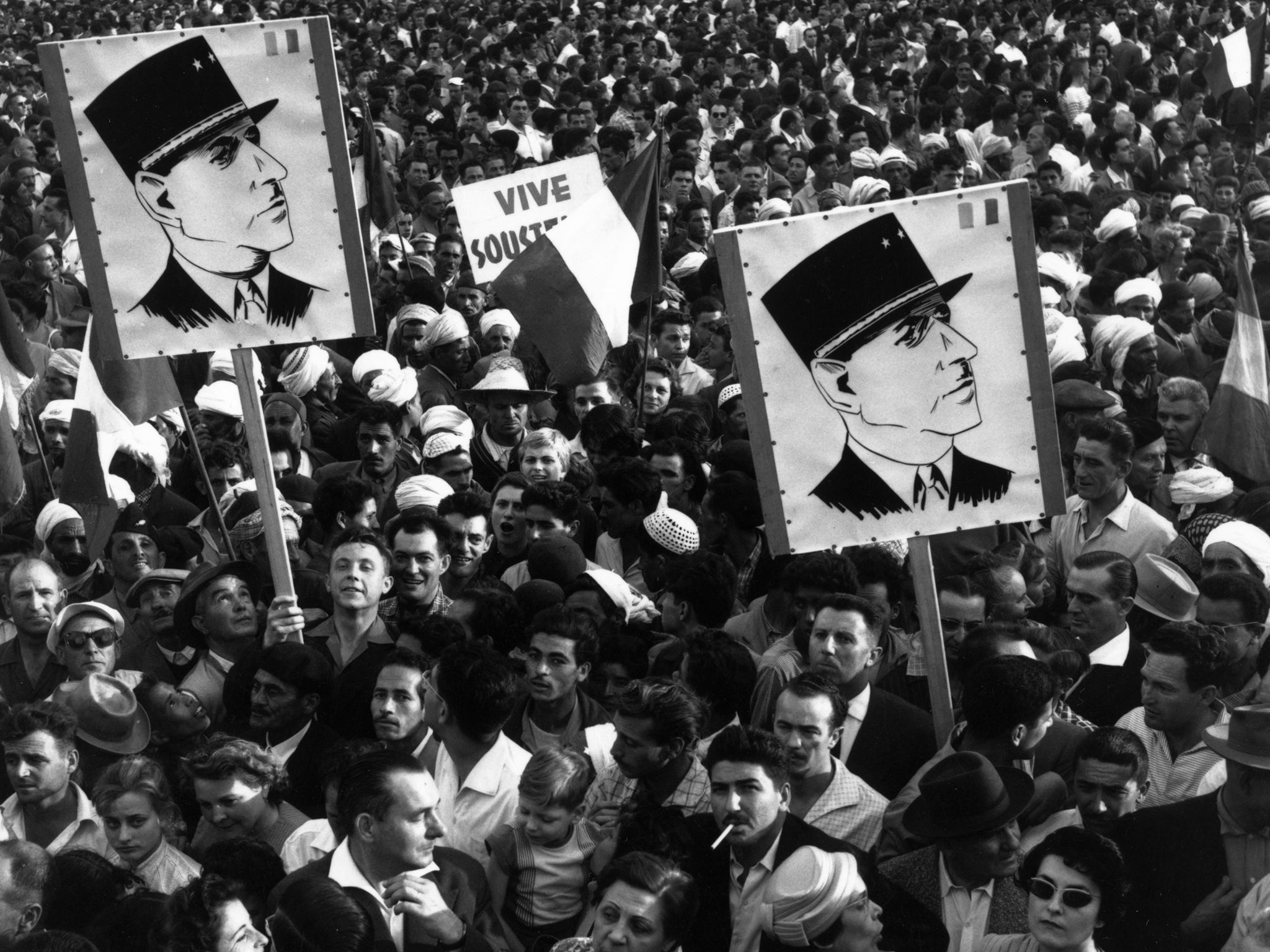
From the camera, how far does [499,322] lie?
419 inches

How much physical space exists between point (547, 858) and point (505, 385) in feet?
14.8

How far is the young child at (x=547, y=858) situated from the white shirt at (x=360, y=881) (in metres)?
0.37

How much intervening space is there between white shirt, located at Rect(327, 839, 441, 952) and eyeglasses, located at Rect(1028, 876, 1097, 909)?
1517 mm

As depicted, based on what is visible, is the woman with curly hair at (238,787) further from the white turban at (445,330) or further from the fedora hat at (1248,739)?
the white turban at (445,330)

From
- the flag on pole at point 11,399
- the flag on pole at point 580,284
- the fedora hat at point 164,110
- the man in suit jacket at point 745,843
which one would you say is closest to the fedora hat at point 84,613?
the flag on pole at point 11,399

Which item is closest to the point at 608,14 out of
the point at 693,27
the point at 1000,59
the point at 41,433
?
the point at 693,27

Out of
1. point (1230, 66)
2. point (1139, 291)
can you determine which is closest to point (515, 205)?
point (1139, 291)

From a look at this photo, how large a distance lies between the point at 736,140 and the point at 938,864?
39.6ft

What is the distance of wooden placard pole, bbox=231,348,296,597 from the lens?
19.1 ft

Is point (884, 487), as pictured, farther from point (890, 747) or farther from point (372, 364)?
point (372, 364)

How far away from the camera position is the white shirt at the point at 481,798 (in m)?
5.31

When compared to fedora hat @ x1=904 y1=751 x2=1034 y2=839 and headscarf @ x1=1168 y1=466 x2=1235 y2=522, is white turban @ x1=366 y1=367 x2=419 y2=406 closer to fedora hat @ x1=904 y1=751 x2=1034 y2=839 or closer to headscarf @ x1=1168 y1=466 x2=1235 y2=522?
headscarf @ x1=1168 y1=466 x2=1235 y2=522

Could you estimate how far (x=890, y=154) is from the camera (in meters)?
14.4

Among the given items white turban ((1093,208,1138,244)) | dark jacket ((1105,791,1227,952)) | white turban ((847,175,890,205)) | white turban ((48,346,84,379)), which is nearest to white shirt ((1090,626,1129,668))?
dark jacket ((1105,791,1227,952))
